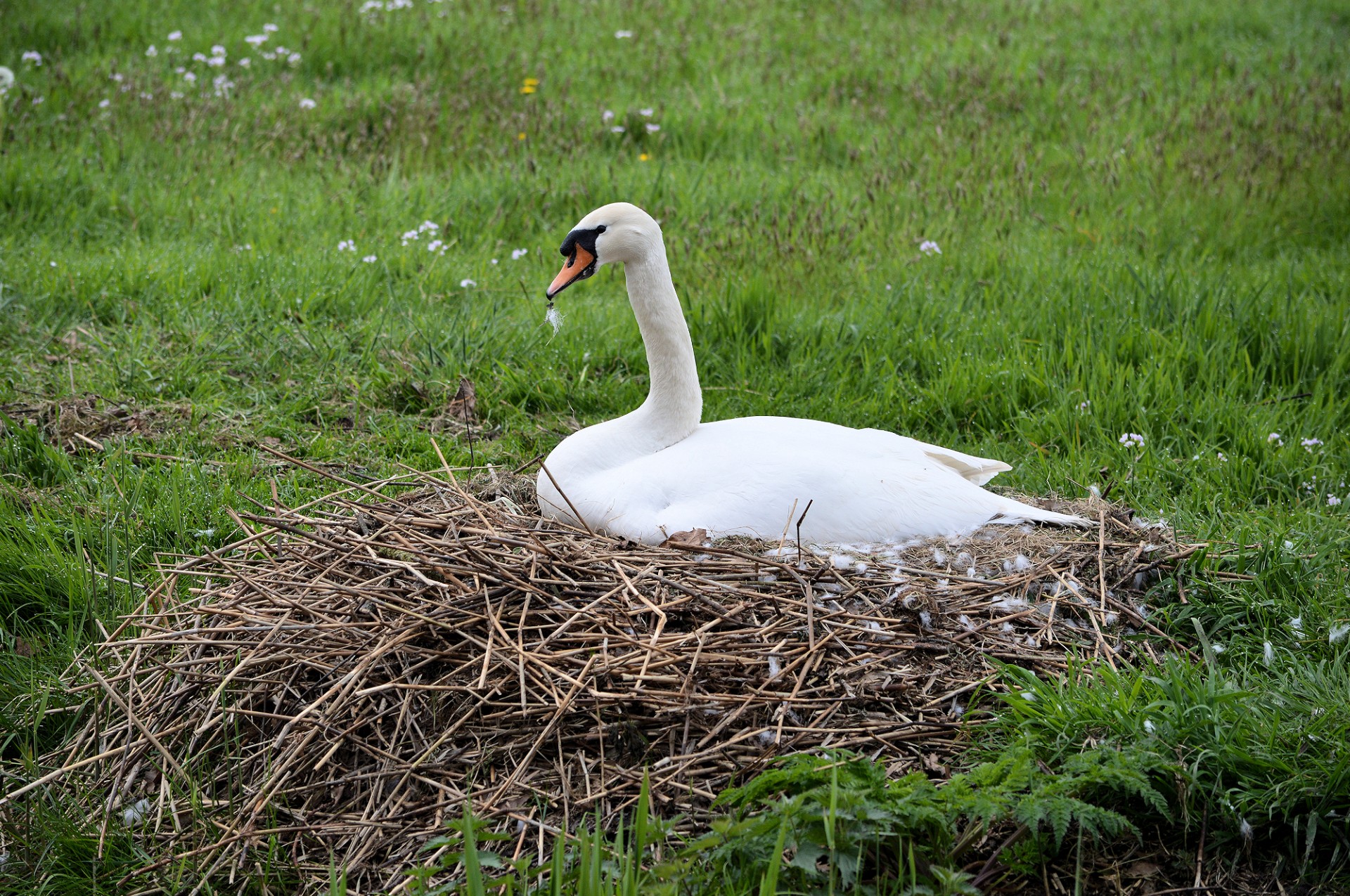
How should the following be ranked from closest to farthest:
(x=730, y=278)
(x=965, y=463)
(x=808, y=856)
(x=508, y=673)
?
(x=808, y=856), (x=508, y=673), (x=965, y=463), (x=730, y=278)

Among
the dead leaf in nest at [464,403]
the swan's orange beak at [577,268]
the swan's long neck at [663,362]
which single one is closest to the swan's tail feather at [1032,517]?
the swan's long neck at [663,362]

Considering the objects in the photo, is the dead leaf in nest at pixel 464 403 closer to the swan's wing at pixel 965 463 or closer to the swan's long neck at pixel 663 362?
the swan's long neck at pixel 663 362

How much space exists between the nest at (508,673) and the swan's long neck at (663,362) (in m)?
0.74

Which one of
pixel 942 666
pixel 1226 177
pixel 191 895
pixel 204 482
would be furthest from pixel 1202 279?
pixel 191 895

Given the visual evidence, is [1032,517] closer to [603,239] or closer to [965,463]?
[965,463]

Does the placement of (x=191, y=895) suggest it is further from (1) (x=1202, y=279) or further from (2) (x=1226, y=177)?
(2) (x=1226, y=177)

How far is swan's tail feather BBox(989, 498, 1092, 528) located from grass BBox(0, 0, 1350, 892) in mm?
441

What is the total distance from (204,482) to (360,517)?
1.22 meters

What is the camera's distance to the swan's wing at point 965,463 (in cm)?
420

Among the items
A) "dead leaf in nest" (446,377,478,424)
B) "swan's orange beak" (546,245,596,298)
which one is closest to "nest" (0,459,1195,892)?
"swan's orange beak" (546,245,596,298)

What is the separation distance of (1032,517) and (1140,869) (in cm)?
145

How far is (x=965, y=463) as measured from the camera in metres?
4.21

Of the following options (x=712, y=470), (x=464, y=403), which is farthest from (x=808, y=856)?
(x=464, y=403)

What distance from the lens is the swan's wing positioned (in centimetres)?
420
